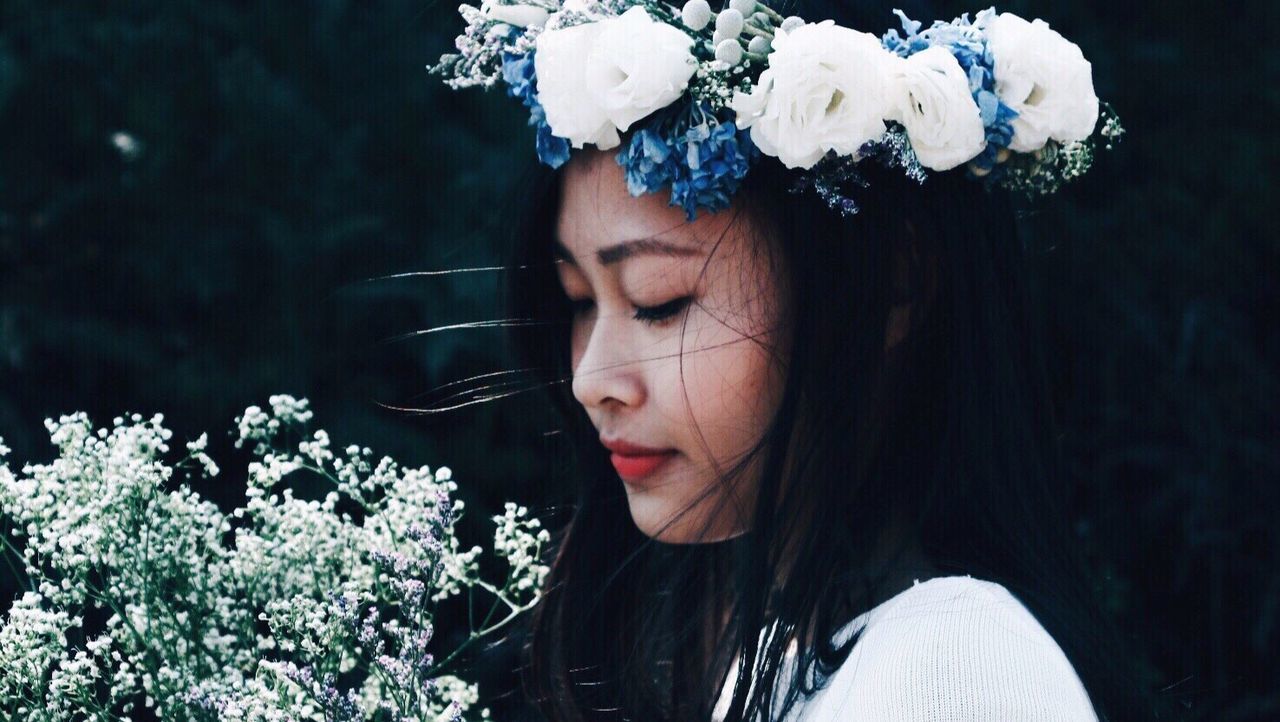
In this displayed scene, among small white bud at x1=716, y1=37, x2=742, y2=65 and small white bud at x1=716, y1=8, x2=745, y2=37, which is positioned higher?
small white bud at x1=716, y1=8, x2=745, y2=37

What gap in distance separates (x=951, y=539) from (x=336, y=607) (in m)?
0.57

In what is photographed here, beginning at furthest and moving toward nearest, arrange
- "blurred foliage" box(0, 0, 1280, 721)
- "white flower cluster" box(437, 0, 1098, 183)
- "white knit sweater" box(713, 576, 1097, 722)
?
"blurred foliage" box(0, 0, 1280, 721)
"white flower cluster" box(437, 0, 1098, 183)
"white knit sweater" box(713, 576, 1097, 722)

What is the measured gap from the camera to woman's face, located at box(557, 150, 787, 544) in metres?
1.41

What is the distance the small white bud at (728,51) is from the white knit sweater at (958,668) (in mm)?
497

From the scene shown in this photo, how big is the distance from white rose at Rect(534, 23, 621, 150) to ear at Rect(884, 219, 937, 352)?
29 centimetres

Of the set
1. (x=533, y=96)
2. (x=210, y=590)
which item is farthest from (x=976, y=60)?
(x=210, y=590)

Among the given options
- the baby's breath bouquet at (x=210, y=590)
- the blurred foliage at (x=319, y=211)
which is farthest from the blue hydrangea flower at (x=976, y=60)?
the blurred foliage at (x=319, y=211)

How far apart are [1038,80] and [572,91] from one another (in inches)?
16.8

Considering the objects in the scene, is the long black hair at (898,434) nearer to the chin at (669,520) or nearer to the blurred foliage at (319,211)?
the chin at (669,520)

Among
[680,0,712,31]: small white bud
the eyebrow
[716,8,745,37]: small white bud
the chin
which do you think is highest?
[680,0,712,31]: small white bud

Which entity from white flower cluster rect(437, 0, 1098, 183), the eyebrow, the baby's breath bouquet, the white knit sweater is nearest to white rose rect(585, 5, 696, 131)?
white flower cluster rect(437, 0, 1098, 183)

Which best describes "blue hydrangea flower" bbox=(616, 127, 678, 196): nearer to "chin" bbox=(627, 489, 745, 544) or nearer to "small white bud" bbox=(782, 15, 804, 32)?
"small white bud" bbox=(782, 15, 804, 32)

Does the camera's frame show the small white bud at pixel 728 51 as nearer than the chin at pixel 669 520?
Yes

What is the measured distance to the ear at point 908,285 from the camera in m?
1.46
